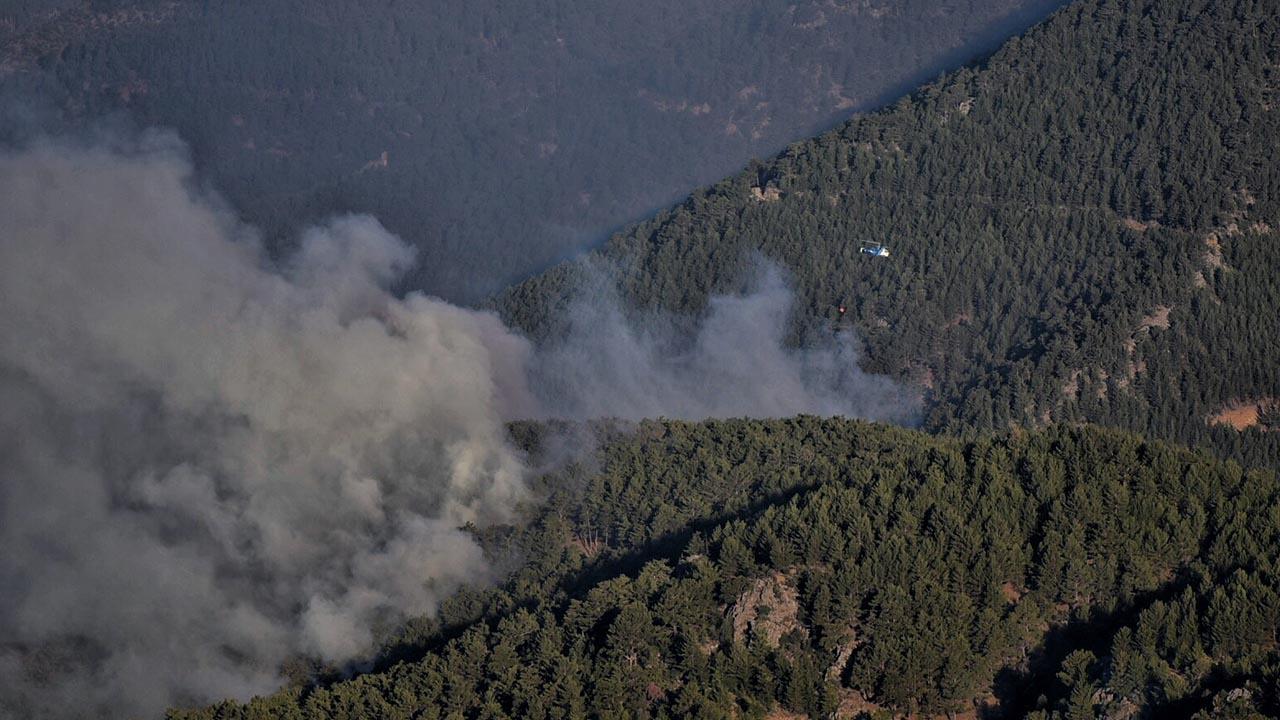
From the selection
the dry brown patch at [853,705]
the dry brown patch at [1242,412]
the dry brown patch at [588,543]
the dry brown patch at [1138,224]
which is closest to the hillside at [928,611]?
the dry brown patch at [853,705]

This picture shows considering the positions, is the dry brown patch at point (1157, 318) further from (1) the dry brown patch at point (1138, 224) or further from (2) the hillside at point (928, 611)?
(2) the hillside at point (928, 611)

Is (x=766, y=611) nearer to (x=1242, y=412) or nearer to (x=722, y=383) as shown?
(x=1242, y=412)

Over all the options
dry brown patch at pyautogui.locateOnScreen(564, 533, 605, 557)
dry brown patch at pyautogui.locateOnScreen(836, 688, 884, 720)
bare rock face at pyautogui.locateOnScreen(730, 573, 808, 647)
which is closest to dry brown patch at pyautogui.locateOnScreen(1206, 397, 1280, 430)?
dry brown patch at pyautogui.locateOnScreen(564, 533, 605, 557)

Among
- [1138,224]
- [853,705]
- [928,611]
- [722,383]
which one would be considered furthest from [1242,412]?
[853,705]

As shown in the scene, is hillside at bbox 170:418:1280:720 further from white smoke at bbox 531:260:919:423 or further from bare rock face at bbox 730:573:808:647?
white smoke at bbox 531:260:919:423

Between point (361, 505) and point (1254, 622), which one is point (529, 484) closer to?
point (361, 505)

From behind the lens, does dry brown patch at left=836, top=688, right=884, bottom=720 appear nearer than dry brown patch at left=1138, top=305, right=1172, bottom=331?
Yes

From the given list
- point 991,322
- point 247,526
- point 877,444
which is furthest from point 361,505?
point 991,322
